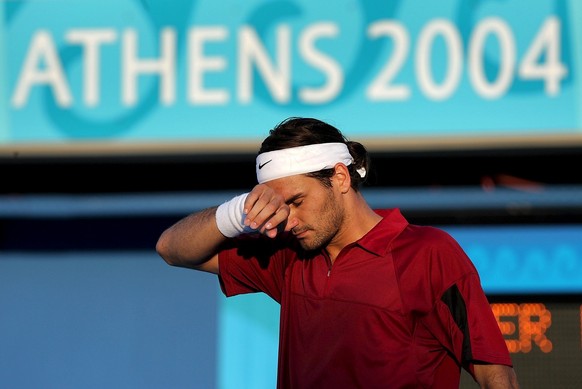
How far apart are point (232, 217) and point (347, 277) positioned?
1.37 ft

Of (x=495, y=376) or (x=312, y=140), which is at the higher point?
(x=312, y=140)

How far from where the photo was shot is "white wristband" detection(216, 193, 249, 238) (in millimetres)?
3477

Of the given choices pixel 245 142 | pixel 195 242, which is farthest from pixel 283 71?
pixel 195 242

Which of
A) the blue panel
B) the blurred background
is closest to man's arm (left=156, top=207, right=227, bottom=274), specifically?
the blurred background

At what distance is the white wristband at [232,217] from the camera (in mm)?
3477

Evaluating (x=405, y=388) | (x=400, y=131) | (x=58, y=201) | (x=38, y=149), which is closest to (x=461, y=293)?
(x=405, y=388)

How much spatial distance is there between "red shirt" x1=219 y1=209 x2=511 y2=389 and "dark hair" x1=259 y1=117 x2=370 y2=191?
0.22 m

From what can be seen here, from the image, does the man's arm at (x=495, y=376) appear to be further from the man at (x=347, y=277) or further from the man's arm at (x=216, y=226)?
the man's arm at (x=216, y=226)

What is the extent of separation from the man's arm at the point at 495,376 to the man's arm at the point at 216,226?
2.38ft

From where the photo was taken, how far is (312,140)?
3541mm

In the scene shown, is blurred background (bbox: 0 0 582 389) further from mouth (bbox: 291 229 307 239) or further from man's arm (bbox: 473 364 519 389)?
man's arm (bbox: 473 364 519 389)

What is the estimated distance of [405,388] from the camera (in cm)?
324

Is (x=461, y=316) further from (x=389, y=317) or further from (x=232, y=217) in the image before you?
(x=232, y=217)

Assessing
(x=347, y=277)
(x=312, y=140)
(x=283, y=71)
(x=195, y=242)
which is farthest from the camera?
(x=283, y=71)
